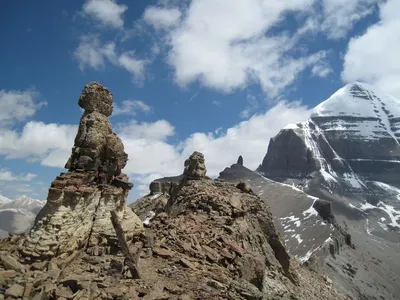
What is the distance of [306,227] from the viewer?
12662 centimetres

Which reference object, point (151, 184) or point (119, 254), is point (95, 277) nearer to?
point (119, 254)

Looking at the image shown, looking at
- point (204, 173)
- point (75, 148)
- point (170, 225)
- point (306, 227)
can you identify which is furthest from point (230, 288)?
point (306, 227)

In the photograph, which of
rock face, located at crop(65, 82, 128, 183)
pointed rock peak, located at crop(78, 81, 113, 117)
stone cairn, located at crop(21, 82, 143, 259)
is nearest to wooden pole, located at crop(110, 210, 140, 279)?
stone cairn, located at crop(21, 82, 143, 259)

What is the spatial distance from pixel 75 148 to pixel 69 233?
15.5 ft

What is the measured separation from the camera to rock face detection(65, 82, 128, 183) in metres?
16.7

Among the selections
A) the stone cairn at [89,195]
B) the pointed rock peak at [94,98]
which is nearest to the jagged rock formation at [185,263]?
the stone cairn at [89,195]

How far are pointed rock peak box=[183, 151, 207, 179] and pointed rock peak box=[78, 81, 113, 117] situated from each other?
44.1ft

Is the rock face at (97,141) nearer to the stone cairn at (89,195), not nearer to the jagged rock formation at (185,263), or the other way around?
the stone cairn at (89,195)

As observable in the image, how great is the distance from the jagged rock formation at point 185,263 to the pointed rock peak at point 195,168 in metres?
2.43

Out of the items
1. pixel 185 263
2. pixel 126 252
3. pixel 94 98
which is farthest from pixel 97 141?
pixel 185 263

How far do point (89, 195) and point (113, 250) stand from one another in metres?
3.02

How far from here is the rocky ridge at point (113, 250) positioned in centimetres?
1173

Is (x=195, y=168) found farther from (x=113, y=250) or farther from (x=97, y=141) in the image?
(x=113, y=250)

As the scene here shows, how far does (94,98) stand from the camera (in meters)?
18.0
